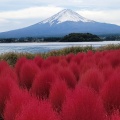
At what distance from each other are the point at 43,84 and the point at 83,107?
244cm

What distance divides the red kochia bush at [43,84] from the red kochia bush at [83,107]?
6.86 feet

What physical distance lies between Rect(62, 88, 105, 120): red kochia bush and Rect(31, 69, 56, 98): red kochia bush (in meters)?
2.09

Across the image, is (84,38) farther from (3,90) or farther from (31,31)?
(31,31)

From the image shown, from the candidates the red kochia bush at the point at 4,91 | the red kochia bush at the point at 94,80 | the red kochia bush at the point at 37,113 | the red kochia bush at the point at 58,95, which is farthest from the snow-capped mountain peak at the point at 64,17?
the red kochia bush at the point at 37,113

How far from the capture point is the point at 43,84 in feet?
19.2

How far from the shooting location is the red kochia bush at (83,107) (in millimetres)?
3459

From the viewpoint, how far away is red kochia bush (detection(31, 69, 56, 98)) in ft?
19.0

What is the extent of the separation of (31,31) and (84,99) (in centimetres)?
13999

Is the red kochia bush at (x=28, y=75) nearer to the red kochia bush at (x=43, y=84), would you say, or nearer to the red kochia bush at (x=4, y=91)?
the red kochia bush at (x=43, y=84)

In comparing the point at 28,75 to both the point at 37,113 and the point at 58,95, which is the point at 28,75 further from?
the point at 37,113

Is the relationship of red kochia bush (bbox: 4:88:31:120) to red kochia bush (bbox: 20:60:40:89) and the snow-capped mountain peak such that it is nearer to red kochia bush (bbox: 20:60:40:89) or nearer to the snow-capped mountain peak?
red kochia bush (bbox: 20:60:40:89)

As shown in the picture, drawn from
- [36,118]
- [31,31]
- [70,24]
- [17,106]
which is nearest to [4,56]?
[17,106]

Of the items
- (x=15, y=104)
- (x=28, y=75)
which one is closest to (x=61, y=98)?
(x=15, y=104)

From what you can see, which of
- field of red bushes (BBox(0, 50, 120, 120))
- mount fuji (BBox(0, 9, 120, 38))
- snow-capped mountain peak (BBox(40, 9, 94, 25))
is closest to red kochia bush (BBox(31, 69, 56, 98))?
field of red bushes (BBox(0, 50, 120, 120))
